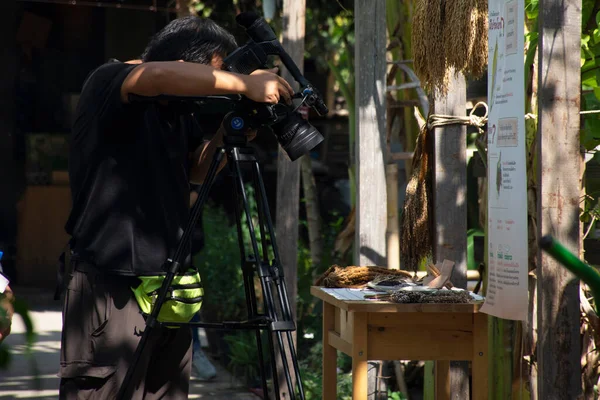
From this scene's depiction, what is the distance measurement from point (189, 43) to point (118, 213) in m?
0.55

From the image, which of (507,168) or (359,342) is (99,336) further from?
(507,168)

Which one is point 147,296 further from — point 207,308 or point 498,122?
point 207,308

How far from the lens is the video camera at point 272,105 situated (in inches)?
97.0

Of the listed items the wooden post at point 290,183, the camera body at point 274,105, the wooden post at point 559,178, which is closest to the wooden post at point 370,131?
the wooden post at point 290,183

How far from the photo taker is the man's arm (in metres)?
2.27

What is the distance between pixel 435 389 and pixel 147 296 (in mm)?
1235

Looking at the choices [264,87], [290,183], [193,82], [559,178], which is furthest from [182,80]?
[290,183]

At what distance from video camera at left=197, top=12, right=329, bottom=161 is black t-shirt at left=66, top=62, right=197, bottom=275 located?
0.22m

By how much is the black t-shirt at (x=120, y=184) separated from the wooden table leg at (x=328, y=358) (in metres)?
0.73

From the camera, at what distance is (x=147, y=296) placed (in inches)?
99.4

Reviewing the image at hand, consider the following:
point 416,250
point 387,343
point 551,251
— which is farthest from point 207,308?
point 551,251

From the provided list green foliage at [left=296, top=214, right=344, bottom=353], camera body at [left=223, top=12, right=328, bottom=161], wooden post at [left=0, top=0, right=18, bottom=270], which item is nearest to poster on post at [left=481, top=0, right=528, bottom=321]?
camera body at [left=223, top=12, right=328, bottom=161]

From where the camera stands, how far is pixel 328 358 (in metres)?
3.09

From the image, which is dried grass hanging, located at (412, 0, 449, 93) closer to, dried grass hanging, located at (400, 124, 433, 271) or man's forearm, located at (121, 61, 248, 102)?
dried grass hanging, located at (400, 124, 433, 271)
